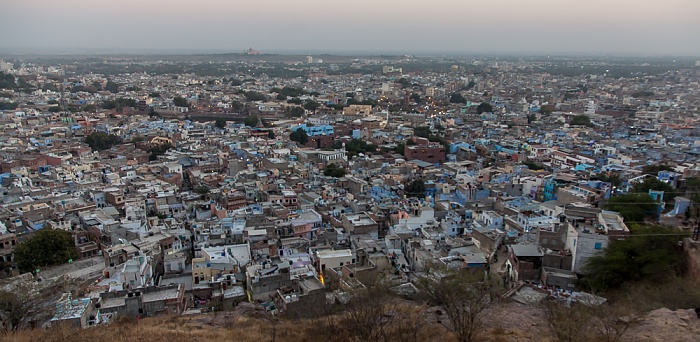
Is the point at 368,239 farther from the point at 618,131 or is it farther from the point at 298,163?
the point at 618,131

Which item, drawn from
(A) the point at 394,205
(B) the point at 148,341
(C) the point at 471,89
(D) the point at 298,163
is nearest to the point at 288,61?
(C) the point at 471,89

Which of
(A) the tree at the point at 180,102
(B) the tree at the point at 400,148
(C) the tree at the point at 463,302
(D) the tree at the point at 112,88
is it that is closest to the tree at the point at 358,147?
(B) the tree at the point at 400,148

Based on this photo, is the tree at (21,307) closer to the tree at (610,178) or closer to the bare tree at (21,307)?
the bare tree at (21,307)

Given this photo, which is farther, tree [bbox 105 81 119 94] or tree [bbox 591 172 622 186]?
tree [bbox 105 81 119 94]

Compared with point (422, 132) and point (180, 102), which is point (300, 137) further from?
point (180, 102)

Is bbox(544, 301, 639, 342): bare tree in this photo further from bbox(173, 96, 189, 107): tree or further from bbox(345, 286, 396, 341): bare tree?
bbox(173, 96, 189, 107): tree

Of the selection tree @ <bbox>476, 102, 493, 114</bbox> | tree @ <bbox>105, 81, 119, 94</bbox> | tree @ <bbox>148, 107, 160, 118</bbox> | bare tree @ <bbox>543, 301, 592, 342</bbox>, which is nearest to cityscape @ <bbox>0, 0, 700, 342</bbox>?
bare tree @ <bbox>543, 301, 592, 342</bbox>
